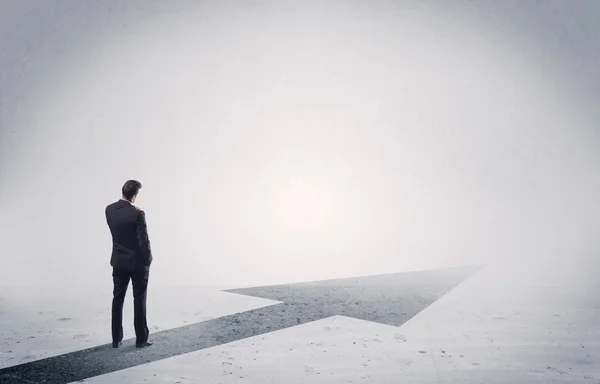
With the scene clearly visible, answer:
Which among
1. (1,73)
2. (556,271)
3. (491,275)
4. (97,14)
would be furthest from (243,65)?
(556,271)

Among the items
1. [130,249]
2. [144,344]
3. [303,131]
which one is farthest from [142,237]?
[303,131]

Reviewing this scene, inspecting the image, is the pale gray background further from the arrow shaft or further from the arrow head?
the arrow shaft

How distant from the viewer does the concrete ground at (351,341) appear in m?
3.08

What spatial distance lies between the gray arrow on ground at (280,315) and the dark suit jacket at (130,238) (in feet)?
2.02

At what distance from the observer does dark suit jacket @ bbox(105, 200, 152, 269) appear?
344cm

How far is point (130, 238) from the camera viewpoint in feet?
11.4

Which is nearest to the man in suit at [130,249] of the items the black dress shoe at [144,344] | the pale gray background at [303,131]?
the black dress shoe at [144,344]

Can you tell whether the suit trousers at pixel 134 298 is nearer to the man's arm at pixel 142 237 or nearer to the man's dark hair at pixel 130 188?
the man's arm at pixel 142 237

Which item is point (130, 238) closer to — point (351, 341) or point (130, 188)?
point (130, 188)

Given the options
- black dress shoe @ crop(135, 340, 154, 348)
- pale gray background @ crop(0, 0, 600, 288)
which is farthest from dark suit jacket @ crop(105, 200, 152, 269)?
pale gray background @ crop(0, 0, 600, 288)

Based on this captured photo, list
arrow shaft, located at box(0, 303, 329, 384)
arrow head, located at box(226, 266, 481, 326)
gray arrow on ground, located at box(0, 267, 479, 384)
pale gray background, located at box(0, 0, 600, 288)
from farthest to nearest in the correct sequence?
pale gray background, located at box(0, 0, 600, 288) → arrow head, located at box(226, 266, 481, 326) → gray arrow on ground, located at box(0, 267, 479, 384) → arrow shaft, located at box(0, 303, 329, 384)

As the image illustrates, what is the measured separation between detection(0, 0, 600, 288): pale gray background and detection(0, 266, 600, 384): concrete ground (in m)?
2.28

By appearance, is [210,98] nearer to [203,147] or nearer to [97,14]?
[203,147]

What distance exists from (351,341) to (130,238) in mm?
1748
